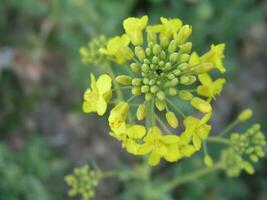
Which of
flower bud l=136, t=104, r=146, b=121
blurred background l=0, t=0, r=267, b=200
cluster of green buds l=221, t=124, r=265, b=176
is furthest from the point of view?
blurred background l=0, t=0, r=267, b=200

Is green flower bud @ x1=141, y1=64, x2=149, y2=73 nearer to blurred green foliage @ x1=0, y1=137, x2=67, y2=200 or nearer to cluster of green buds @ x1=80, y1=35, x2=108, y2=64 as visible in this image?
cluster of green buds @ x1=80, y1=35, x2=108, y2=64

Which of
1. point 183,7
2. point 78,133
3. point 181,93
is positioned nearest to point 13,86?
point 78,133

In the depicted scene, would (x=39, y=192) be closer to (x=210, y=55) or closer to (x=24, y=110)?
(x=24, y=110)

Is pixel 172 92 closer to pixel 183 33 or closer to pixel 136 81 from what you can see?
pixel 136 81

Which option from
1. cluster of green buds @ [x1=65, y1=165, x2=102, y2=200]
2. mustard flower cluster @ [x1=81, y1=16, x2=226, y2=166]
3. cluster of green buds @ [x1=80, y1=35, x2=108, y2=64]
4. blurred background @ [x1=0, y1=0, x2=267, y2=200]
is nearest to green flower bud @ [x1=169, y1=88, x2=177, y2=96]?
mustard flower cluster @ [x1=81, y1=16, x2=226, y2=166]

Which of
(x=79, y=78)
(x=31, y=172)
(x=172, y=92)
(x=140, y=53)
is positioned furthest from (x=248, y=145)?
(x=79, y=78)

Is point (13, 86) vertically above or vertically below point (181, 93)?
above
